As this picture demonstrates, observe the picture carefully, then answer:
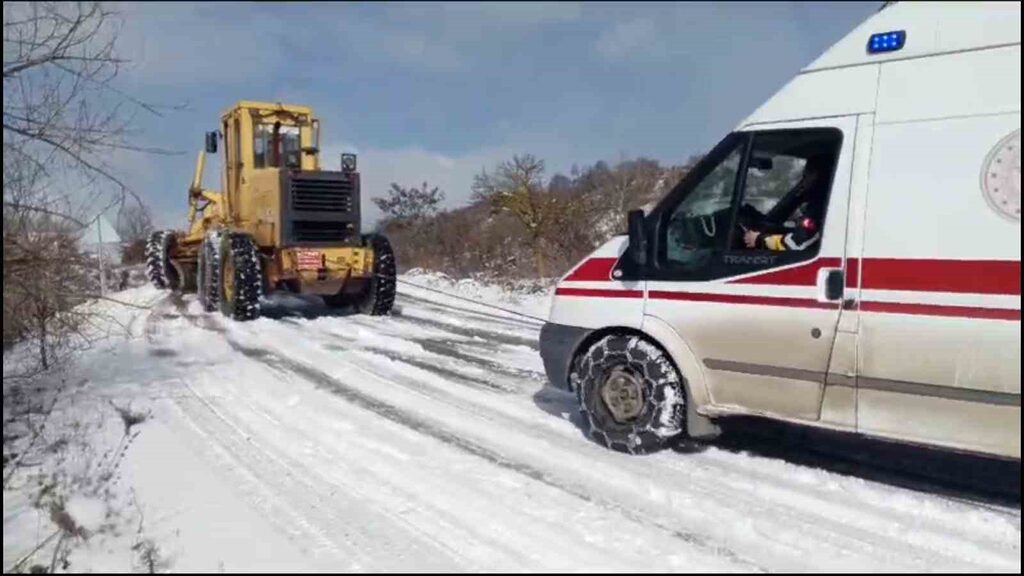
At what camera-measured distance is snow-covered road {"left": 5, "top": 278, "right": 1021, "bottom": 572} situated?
3504 mm

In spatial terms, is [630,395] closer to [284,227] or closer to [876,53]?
[876,53]

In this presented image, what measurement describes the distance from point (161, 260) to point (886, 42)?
16940 millimetres

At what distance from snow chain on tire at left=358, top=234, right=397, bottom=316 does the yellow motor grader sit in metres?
0.02

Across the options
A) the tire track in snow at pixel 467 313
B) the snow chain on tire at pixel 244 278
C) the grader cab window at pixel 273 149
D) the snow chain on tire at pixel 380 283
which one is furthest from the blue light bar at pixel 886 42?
the grader cab window at pixel 273 149

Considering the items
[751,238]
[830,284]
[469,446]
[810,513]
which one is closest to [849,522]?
[810,513]

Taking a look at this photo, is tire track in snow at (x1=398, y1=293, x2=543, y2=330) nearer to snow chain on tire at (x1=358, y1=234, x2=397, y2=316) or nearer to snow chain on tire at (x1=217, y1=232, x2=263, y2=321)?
snow chain on tire at (x1=358, y1=234, x2=397, y2=316)

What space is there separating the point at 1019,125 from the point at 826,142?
924 mm

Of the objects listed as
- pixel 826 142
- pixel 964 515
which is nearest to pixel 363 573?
pixel 964 515

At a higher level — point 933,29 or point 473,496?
point 933,29

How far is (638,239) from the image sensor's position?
16.6 ft

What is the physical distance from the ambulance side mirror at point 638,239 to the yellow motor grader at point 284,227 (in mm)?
7646

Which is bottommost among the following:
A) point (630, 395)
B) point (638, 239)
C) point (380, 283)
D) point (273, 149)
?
point (630, 395)

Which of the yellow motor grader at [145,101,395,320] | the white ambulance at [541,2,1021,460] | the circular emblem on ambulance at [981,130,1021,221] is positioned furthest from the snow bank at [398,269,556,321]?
the circular emblem on ambulance at [981,130,1021,221]

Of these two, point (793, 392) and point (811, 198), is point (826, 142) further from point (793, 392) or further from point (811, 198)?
point (793, 392)
